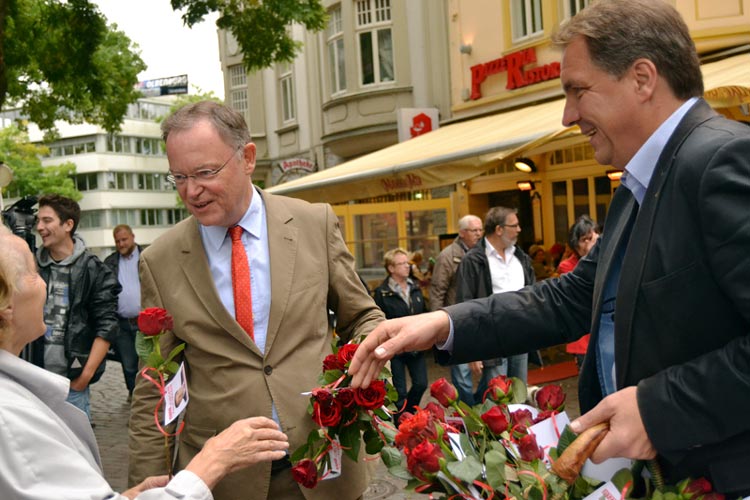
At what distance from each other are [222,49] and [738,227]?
28648 millimetres

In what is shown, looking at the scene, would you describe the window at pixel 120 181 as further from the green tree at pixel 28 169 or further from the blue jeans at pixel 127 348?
the blue jeans at pixel 127 348

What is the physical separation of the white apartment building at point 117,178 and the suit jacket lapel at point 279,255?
A: 70.8 m

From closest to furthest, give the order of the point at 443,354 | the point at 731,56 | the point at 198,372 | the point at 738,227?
the point at 738,227, the point at 443,354, the point at 198,372, the point at 731,56

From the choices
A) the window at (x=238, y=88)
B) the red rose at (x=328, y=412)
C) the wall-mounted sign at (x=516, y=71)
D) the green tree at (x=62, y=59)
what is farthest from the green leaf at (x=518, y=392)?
the window at (x=238, y=88)

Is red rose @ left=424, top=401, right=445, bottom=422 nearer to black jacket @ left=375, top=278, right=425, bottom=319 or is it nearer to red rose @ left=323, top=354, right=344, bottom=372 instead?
red rose @ left=323, top=354, right=344, bottom=372

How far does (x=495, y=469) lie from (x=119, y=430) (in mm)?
7523

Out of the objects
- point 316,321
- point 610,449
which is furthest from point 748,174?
point 316,321

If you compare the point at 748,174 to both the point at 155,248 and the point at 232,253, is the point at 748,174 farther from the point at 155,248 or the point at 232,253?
the point at 155,248

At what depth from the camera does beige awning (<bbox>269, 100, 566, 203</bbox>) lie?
911cm

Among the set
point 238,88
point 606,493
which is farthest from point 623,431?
point 238,88

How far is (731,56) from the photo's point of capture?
1109 cm

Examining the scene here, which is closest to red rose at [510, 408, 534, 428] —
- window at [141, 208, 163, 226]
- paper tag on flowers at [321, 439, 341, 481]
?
paper tag on flowers at [321, 439, 341, 481]

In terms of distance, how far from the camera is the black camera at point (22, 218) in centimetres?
532

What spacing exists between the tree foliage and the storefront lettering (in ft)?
8.01
